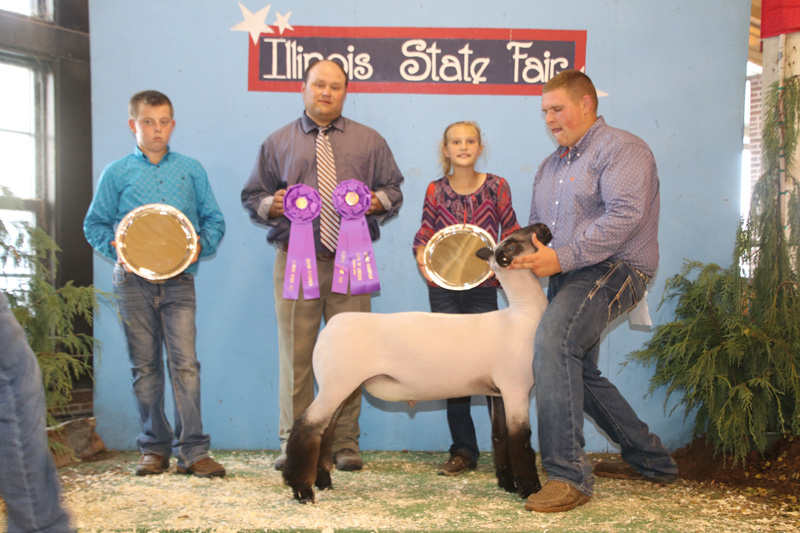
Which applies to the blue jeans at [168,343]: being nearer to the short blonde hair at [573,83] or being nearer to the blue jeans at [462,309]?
the blue jeans at [462,309]

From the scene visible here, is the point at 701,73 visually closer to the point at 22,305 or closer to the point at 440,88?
the point at 440,88

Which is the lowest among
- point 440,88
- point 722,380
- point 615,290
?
point 722,380

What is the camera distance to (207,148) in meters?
4.46

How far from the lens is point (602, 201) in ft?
10.6

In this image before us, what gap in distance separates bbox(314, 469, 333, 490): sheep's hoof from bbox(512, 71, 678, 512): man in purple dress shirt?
102cm

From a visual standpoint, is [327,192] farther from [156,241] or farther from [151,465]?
[151,465]

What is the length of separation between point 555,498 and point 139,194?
270 cm

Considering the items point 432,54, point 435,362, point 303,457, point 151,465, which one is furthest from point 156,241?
point 432,54

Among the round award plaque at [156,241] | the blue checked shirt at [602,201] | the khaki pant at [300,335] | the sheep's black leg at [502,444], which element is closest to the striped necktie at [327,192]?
the khaki pant at [300,335]

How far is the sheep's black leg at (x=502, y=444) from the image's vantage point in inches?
131

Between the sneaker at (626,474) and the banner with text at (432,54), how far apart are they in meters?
2.44

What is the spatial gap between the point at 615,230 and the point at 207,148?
9.11 ft

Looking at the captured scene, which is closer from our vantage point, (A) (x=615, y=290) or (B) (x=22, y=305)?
(A) (x=615, y=290)

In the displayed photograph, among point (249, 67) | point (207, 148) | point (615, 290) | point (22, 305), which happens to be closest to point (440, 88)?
point (249, 67)
